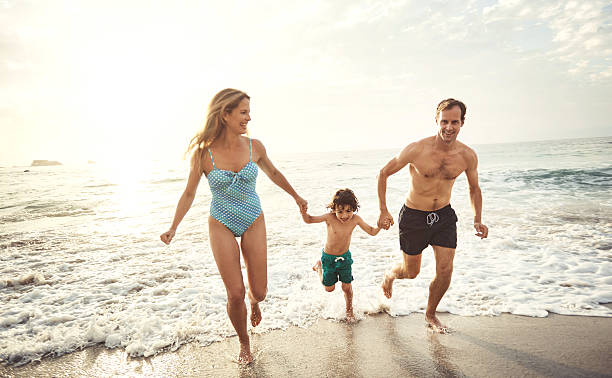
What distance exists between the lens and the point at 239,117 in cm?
325

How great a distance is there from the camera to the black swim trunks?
3.76 meters

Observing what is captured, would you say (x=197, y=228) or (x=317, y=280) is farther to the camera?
(x=197, y=228)

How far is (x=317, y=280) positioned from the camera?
5684 millimetres

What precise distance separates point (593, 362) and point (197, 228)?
8842 mm

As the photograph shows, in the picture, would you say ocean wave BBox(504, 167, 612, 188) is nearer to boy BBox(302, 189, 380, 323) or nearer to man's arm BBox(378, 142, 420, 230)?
man's arm BBox(378, 142, 420, 230)

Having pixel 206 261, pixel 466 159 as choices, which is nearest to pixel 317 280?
pixel 206 261

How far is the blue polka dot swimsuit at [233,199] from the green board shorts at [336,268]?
1295 mm

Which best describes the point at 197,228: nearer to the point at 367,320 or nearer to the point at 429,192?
the point at 367,320

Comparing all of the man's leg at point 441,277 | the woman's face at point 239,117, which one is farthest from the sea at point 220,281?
the woman's face at point 239,117

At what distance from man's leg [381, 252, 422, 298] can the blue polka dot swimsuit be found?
194 cm

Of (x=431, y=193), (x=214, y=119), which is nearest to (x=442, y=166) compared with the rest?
(x=431, y=193)

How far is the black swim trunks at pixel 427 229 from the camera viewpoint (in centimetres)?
376

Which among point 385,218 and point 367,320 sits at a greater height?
point 385,218

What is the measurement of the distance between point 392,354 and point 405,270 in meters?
1.06
